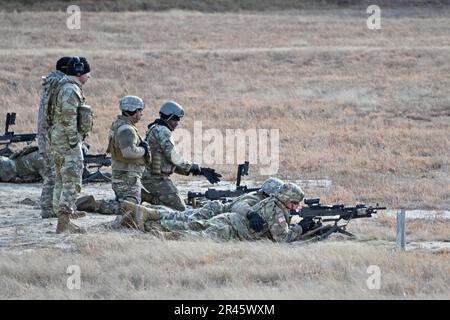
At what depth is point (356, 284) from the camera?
1025 centimetres

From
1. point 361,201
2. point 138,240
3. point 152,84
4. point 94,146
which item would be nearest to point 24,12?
point 152,84

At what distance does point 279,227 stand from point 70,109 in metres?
2.60

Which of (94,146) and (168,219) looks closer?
(168,219)

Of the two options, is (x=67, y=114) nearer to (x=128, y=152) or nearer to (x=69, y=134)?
(x=69, y=134)

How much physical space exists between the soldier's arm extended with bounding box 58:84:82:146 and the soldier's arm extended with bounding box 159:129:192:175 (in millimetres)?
1401

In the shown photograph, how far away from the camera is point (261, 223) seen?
40.0ft

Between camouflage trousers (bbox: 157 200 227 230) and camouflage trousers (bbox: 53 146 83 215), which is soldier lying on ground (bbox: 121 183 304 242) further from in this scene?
camouflage trousers (bbox: 53 146 83 215)

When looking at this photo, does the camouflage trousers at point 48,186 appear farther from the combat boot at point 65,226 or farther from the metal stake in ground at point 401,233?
the metal stake in ground at point 401,233

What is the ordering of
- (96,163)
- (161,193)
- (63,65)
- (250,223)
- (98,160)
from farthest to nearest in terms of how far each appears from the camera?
(96,163), (98,160), (161,193), (63,65), (250,223)

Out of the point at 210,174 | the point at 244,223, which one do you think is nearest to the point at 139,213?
the point at 244,223

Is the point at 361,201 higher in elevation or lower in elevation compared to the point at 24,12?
lower
